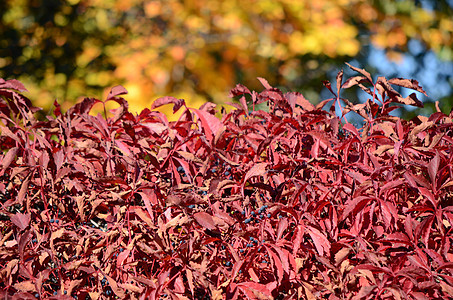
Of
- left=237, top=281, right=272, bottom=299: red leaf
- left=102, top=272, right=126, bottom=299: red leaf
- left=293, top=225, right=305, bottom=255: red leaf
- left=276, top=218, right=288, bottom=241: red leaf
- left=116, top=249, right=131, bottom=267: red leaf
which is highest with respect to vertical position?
left=276, top=218, right=288, bottom=241: red leaf

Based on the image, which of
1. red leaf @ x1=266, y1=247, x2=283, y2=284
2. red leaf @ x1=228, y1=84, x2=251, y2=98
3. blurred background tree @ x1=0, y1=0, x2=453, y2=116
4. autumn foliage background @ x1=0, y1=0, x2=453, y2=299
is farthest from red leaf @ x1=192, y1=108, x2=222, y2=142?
blurred background tree @ x1=0, y1=0, x2=453, y2=116

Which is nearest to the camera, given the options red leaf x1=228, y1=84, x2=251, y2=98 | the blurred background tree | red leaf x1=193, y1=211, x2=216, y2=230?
red leaf x1=193, y1=211, x2=216, y2=230

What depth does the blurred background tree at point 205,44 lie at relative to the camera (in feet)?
10.8

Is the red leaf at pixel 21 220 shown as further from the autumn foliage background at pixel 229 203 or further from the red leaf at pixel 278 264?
the red leaf at pixel 278 264

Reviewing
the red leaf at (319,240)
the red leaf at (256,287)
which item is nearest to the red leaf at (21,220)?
the red leaf at (256,287)

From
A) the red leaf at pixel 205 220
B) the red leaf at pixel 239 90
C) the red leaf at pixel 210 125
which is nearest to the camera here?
the red leaf at pixel 205 220

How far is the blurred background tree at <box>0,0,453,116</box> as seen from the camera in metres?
3.28

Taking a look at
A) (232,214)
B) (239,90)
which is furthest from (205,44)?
(232,214)

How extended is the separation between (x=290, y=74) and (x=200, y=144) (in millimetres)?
3228

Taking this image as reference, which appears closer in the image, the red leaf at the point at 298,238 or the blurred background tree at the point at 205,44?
the red leaf at the point at 298,238

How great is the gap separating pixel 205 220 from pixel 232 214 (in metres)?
0.16

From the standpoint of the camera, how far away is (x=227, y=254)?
965 mm

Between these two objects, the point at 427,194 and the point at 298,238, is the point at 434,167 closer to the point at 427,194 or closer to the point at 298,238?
the point at 427,194

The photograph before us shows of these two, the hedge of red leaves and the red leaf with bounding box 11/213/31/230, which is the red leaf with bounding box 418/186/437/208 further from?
the red leaf with bounding box 11/213/31/230
